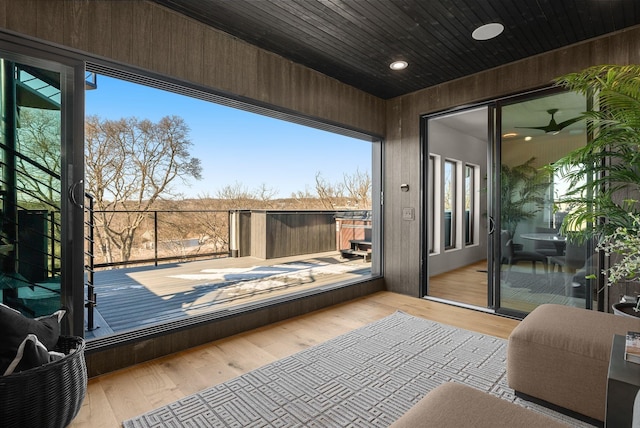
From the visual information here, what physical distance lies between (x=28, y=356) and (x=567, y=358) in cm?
258

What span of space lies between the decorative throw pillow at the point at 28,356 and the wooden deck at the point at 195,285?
901mm

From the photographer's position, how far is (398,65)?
332 centimetres

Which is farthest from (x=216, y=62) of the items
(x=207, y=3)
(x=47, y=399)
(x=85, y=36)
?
(x=47, y=399)

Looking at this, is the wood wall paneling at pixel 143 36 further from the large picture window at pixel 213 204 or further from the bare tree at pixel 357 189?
the bare tree at pixel 357 189

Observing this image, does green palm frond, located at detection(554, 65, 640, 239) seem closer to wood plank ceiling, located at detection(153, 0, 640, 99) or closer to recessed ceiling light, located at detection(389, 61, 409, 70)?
wood plank ceiling, located at detection(153, 0, 640, 99)

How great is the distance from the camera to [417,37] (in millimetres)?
2791

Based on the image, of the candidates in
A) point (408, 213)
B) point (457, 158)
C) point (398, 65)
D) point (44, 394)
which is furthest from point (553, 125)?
point (44, 394)

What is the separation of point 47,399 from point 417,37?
342 centimetres

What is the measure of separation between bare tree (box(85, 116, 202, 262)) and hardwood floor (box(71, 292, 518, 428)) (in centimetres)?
304

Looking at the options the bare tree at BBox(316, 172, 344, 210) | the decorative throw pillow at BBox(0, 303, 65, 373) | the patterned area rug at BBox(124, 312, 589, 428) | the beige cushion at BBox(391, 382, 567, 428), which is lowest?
the patterned area rug at BBox(124, 312, 589, 428)

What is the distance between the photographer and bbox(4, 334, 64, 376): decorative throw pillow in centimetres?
141

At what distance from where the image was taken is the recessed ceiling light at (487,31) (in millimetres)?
2611

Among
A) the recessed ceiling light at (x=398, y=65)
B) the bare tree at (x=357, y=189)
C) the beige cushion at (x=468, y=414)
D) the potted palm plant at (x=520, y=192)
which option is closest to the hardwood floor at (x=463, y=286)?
the potted palm plant at (x=520, y=192)

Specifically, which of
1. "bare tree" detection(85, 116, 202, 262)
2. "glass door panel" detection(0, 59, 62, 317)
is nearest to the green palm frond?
"glass door panel" detection(0, 59, 62, 317)
